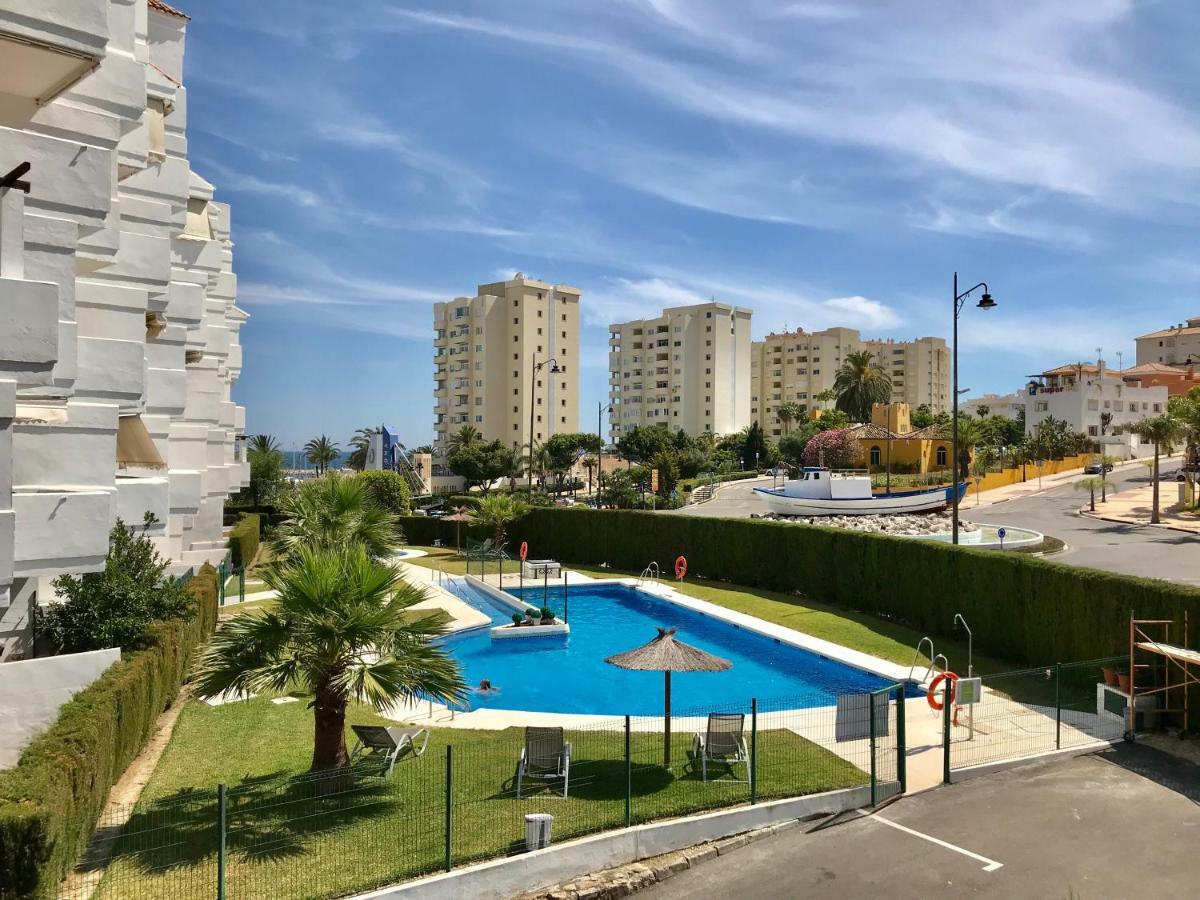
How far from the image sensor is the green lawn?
22.2m

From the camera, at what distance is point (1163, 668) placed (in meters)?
15.4

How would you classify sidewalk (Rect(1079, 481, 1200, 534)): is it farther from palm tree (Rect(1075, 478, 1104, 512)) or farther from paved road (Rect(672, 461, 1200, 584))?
paved road (Rect(672, 461, 1200, 584))

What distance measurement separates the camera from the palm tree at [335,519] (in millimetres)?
Result: 20984

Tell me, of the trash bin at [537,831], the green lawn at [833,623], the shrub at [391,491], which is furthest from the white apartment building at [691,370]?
the trash bin at [537,831]

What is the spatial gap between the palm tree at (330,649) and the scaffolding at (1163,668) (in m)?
12.0

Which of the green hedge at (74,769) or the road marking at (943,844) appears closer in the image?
the green hedge at (74,769)

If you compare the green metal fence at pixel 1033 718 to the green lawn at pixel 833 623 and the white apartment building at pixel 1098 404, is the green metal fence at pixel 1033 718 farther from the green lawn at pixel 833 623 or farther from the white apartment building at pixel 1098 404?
the white apartment building at pixel 1098 404

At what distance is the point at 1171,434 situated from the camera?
47.6 metres

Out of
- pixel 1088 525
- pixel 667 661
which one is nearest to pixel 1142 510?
pixel 1088 525

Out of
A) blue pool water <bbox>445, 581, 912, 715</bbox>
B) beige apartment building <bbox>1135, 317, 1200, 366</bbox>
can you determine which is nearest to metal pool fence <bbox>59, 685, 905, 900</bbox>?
blue pool water <bbox>445, 581, 912, 715</bbox>

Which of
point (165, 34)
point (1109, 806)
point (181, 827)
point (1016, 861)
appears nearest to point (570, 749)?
point (181, 827)

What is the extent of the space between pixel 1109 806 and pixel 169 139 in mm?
25243

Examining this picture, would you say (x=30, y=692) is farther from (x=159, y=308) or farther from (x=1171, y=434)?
(x=1171, y=434)

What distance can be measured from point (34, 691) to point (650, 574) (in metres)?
27.3
